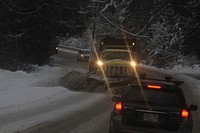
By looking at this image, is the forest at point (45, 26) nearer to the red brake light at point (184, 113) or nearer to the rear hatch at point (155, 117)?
the red brake light at point (184, 113)

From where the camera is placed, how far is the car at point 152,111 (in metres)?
7.98

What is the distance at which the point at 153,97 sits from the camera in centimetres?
836

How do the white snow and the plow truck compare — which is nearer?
the white snow

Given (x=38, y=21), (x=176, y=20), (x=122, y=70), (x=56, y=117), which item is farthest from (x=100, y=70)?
(x=176, y=20)

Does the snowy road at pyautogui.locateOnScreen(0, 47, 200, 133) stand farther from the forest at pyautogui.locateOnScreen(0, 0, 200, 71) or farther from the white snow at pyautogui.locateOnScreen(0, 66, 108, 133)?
the forest at pyautogui.locateOnScreen(0, 0, 200, 71)

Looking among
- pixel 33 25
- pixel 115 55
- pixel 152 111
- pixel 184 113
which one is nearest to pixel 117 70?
pixel 115 55

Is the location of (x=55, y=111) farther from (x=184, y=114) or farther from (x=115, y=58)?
(x=115, y=58)

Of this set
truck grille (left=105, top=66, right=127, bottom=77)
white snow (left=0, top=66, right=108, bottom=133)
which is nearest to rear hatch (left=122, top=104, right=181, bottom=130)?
white snow (left=0, top=66, right=108, bottom=133)

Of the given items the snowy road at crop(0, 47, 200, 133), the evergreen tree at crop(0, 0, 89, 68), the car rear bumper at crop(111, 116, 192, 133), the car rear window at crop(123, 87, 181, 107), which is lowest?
the snowy road at crop(0, 47, 200, 133)

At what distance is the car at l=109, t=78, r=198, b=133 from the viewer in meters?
7.98

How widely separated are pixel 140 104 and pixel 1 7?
93.3 feet

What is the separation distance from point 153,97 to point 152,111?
43cm

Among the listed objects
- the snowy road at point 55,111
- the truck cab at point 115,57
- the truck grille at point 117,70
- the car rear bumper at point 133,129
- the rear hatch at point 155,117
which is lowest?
the snowy road at point 55,111

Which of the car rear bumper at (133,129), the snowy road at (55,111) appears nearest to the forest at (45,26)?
the snowy road at (55,111)
